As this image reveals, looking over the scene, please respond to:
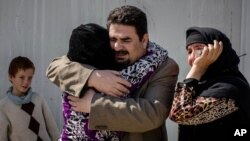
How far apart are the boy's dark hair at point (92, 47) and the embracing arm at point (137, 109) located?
19 centimetres

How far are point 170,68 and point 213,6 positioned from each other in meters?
2.08

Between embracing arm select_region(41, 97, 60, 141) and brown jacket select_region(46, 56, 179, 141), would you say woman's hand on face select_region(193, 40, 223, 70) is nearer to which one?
brown jacket select_region(46, 56, 179, 141)

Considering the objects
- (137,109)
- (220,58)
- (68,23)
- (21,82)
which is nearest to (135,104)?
(137,109)

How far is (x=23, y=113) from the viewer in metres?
3.88

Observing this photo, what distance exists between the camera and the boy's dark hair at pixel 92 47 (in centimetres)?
229

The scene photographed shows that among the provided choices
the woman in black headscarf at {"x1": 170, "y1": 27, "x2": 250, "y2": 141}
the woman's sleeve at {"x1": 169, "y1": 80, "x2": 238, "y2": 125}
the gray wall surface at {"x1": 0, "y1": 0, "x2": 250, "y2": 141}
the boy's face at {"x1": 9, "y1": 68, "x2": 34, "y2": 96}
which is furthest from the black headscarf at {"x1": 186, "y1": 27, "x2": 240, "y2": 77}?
the boy's face at {"x1": 9, "y1": 68, "x2": 34, "y2": 96}

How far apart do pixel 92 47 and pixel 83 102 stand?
277mm

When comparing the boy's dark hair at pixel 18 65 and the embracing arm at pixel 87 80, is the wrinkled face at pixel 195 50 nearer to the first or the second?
the embracing arm at pixel 87 80

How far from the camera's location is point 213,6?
→ 429 cm

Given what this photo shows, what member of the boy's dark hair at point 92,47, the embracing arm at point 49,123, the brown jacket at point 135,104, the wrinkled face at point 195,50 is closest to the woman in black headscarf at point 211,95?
the wrinkled face at point 195,50

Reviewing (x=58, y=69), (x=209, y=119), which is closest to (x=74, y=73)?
(x=58, y=69)

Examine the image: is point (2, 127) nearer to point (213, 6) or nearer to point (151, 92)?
point (151, 92)

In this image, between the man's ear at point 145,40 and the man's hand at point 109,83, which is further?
the man's ear at point 145,40

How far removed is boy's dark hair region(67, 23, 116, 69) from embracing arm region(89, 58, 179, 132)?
190 mm
